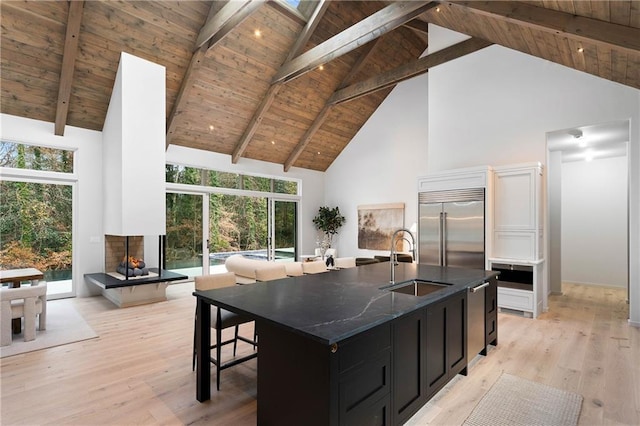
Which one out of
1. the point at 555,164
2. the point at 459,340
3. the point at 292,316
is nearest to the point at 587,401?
the point at 459,340

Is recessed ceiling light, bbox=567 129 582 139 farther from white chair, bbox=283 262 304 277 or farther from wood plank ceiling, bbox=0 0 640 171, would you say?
white chair, bbox=283 262 304 277

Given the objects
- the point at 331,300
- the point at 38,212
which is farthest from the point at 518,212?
the point at 38,212

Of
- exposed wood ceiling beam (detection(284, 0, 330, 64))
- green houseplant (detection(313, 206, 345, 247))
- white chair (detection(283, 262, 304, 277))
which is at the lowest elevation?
white chair (detection(283, 262, 304, 277))

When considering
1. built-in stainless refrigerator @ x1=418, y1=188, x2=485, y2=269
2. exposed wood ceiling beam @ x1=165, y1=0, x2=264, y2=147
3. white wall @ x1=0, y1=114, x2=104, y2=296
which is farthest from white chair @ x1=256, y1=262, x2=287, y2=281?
white wall @ x1=0, y1=114, x2=104, y2=296

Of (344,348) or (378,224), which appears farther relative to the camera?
(378,224)

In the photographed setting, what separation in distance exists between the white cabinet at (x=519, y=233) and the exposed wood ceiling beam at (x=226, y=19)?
15.0ft

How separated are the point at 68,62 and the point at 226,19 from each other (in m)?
2.56

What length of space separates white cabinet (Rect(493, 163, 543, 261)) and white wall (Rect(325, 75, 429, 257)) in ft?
10.8

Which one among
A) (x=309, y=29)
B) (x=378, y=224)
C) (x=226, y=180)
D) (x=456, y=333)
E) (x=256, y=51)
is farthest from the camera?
(x=378, y=224)

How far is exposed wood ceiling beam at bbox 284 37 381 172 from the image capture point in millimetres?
7891

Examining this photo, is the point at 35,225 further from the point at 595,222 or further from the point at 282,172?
the point at 595,222

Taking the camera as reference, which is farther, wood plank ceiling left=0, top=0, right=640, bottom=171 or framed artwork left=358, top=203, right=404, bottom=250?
framed artwork left=358, top=203, right=404, bottom=250

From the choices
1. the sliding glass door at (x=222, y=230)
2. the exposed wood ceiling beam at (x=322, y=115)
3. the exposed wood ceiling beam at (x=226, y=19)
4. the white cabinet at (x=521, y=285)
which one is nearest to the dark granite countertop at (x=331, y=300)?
the white cabinet at (x=521, y=285)

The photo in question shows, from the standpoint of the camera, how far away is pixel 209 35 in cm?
544
